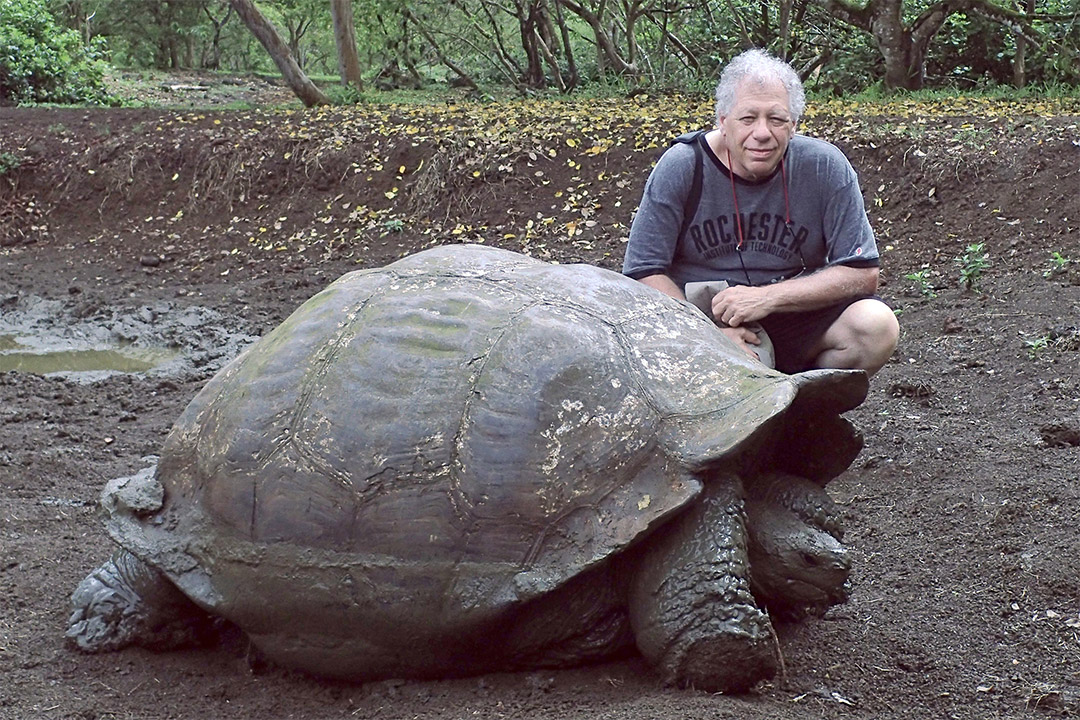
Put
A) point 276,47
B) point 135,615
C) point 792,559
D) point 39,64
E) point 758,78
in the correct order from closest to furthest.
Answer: point 792,559 < point 135,615 < point 758,78 < point 276,47 < point 39,64

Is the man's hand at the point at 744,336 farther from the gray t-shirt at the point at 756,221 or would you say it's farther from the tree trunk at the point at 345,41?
the tree trunk at the point at 345,41

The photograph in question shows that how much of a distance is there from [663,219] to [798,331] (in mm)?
642

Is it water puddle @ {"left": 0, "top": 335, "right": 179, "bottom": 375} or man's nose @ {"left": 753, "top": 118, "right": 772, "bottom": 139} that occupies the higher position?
man's nose @ {"left": 753, "top": 118, "right": 772, "bottom": 139}

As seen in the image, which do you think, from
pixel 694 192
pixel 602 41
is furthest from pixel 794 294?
pixel 602 41

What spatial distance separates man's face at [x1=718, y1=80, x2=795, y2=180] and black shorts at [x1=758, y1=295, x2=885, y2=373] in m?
0.54

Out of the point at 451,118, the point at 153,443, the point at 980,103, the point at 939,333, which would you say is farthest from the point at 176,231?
the point at 980,103

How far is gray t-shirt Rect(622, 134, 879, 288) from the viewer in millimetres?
3840

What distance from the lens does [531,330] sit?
275 centimetres

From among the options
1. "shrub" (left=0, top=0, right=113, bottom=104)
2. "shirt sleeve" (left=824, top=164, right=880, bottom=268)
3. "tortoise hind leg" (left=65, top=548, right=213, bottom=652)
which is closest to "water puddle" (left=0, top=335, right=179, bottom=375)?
"tortoise hind leg" (left=65, top=548, right=213, bottom=652)

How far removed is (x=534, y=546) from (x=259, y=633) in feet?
2.66

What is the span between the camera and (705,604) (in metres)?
2.48

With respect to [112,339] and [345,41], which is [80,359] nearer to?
[112,339]

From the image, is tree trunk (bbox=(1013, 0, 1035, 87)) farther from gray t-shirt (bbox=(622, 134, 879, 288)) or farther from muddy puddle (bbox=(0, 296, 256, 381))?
gray t-shirt (bbox=(622, 134, 879, 288))

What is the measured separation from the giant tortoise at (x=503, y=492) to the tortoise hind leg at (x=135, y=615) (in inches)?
5.5
